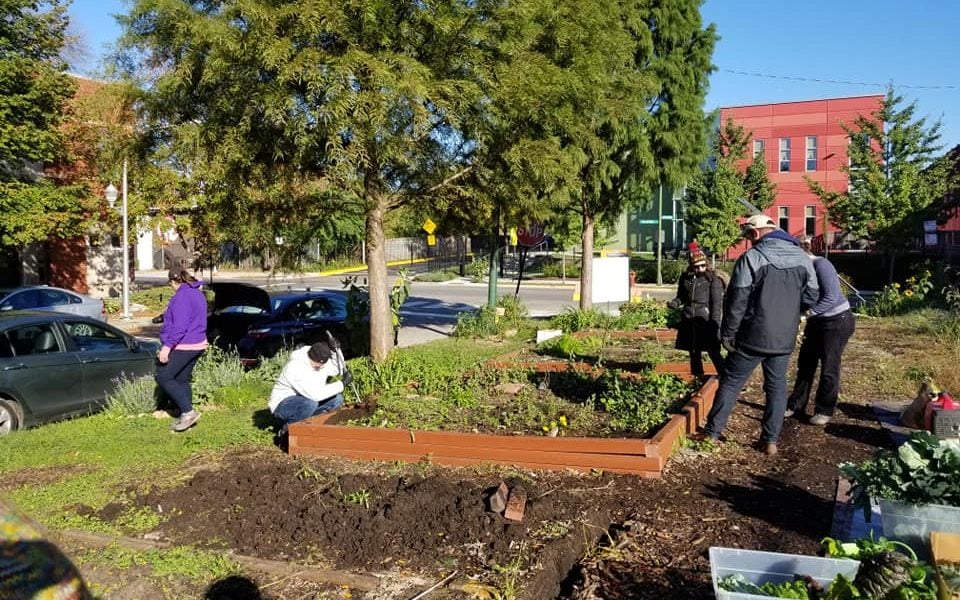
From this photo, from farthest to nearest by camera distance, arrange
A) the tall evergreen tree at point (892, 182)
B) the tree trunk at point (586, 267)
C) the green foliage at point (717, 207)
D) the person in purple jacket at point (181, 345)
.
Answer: the green foliage at point (717, 207) → the tall evergreen tree at point (892, 182) → the tree trunk at point (586, 267) → the person in purple jacket at point (181, 345)

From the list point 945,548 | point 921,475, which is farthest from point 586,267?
point 945,548

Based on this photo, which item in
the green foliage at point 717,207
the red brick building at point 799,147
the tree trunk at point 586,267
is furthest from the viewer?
the red brick building at point 799,147

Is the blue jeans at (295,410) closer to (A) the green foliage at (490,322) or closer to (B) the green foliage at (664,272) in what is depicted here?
(A) the green foliage at (490,322)

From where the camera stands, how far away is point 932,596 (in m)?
2.54

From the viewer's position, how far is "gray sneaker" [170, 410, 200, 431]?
7762 millimetres

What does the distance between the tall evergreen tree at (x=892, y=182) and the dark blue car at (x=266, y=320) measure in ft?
75.2

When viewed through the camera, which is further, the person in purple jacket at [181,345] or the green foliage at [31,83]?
the green foliage at [31,83]

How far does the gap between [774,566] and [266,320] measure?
509 inches

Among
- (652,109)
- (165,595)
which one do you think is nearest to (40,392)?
(165,595)

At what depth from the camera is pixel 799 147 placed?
4684cm

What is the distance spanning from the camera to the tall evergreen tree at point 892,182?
28.8m

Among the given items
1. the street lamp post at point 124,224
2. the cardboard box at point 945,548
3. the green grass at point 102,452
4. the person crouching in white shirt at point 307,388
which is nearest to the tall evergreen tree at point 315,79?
the person crouching in white shirt at point 307,388

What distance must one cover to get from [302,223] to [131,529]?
5690mm

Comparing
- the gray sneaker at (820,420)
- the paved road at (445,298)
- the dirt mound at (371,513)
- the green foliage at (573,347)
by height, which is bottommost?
the paved road at (445,298)
